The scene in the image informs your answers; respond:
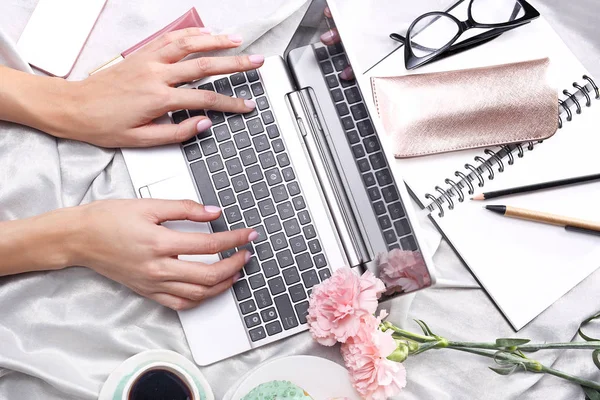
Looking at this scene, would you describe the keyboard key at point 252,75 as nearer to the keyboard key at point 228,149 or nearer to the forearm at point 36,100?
the keyboard key at point 228,149

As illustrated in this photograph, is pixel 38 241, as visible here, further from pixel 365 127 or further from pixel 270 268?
pixel 365 127

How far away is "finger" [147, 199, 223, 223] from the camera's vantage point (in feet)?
2.20

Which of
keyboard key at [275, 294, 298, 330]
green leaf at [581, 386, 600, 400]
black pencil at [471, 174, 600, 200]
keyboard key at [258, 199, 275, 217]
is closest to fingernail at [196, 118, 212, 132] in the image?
keyboard key at [258, 199, 275, 217]

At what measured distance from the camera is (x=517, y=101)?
0.76m

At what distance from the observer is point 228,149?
0.71 meters

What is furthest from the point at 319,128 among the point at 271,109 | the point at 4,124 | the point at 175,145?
the point at 4,124

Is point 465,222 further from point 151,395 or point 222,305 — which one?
point 151,395

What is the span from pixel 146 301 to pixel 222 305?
0.10 meters

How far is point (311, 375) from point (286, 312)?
0.24ft

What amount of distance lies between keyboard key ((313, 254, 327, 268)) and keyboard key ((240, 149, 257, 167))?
0.13 metres

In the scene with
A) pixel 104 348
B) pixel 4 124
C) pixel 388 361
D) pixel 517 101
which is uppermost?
pixel 4 124

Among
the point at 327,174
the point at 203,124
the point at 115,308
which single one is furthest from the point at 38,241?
the point at 327,174

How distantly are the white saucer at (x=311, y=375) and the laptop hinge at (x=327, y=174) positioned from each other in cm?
12

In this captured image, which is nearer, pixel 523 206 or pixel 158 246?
pixel 158 246
